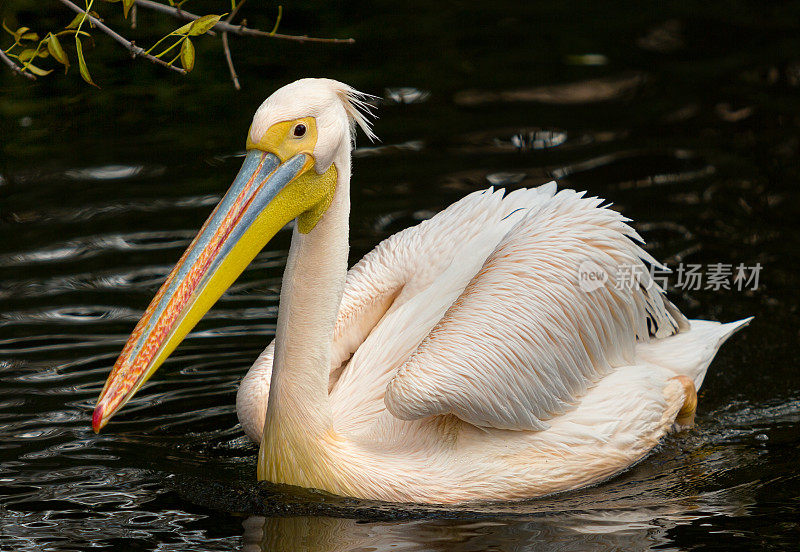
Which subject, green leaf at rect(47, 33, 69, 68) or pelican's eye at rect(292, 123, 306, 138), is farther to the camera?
pelican's eye at rect(292, 123, 306, 138)

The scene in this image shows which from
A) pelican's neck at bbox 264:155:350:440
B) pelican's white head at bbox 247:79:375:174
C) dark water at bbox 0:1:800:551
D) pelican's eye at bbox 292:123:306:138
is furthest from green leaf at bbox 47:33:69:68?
dark water at bbox 0:1:800:551

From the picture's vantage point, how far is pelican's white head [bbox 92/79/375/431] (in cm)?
353

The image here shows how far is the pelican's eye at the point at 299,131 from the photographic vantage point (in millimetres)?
3648

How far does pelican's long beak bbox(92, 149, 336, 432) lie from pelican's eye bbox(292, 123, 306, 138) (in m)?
0.06

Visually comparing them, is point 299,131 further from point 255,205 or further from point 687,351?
point 687,351

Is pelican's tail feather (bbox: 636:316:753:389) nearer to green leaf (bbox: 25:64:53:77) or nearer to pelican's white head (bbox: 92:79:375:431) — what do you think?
pelican's white head (bbox: 92:79:375:431)

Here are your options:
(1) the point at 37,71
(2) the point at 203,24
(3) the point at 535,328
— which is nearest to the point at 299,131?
(2) the point at 203,24

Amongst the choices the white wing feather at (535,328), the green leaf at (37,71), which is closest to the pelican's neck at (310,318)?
the white wing feather at (535,328)

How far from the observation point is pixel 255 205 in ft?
11.9

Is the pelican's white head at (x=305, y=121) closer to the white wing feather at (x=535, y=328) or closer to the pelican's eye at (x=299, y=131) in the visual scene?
the pelican's eye at (x=299, y=131)

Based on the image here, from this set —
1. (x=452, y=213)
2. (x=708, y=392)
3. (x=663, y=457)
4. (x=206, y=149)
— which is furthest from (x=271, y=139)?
(x=206, y=149)

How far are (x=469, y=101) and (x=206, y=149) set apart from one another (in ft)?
5.87

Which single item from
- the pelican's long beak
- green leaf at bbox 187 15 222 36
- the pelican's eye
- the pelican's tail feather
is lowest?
the pelican's tail feather

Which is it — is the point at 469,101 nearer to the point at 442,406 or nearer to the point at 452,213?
the point at 452,213
